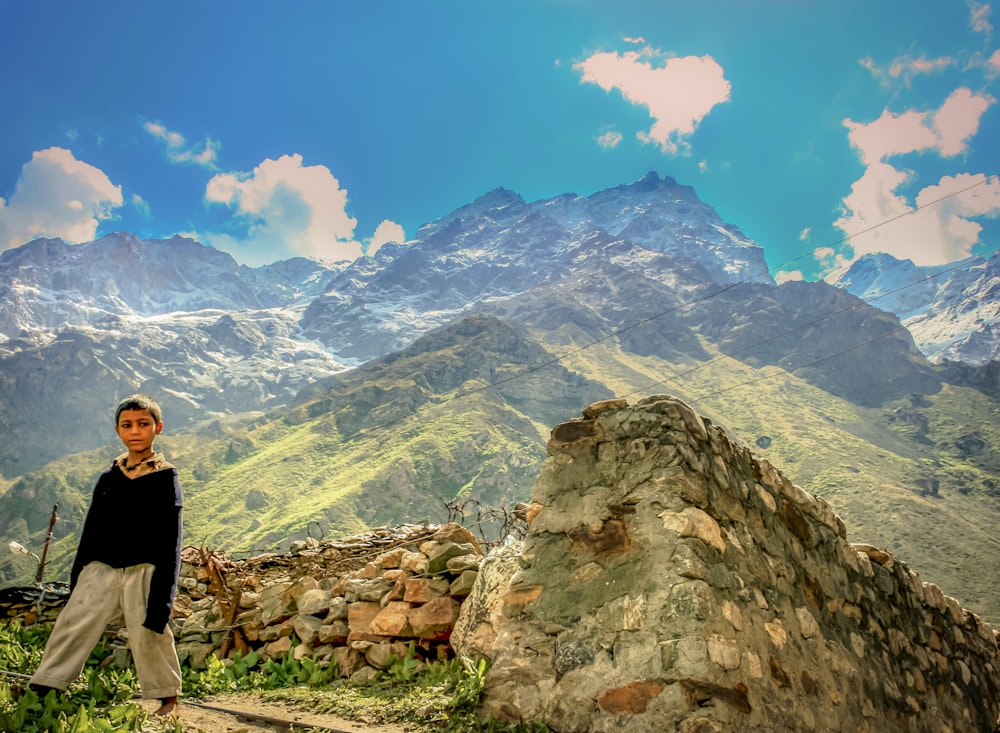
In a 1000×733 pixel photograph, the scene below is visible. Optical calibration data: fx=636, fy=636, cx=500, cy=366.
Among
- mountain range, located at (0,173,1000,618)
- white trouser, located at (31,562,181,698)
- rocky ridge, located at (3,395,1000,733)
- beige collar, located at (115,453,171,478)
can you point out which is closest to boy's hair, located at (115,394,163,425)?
beige collar, located at (115,453,171,478)

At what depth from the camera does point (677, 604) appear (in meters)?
3.65

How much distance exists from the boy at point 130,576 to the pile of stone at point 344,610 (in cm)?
210

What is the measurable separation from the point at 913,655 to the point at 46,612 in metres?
9.25

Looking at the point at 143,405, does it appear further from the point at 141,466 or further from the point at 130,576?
the point at 130,576

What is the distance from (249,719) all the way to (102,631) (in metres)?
1.21

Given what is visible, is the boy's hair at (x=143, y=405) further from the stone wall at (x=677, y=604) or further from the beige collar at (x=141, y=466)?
the stone wall at (x=677, y=604)

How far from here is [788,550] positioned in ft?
16.0

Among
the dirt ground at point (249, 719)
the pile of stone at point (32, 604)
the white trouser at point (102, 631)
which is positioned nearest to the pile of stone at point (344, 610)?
the dirt ground at point (249, 719)

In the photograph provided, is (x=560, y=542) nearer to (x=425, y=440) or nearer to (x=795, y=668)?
(x=795, y=668)

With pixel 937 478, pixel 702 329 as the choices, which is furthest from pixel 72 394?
pixel 937 478

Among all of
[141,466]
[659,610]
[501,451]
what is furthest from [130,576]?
[501,451]

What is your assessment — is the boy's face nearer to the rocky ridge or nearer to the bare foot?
the bare foot

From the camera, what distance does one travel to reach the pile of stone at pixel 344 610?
5641mm

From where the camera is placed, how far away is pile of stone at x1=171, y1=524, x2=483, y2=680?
5641mm
